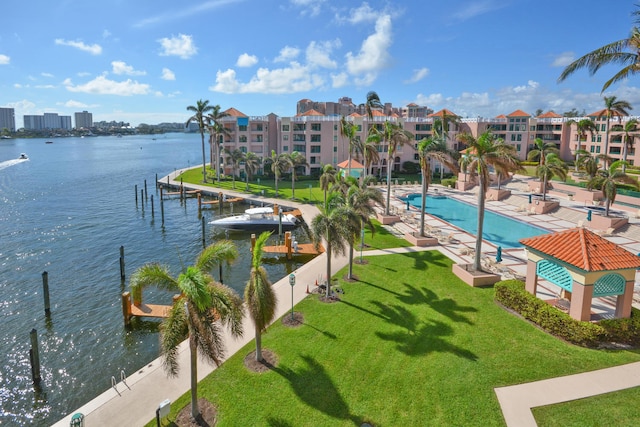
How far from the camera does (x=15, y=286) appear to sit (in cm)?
3114

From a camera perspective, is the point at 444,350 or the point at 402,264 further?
the point at 402,264

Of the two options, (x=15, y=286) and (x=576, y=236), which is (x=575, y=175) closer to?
(x=576, y=236)

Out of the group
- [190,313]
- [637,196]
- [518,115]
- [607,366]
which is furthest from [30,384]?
[518,115]

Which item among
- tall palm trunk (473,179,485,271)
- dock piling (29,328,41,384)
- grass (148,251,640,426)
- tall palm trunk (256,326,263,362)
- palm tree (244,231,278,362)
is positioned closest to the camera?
grass (148,251,640,426)

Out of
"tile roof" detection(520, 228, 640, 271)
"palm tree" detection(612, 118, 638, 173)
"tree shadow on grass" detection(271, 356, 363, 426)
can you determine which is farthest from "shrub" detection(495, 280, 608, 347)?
"palm tree" detection(612, 118, 638, 173)

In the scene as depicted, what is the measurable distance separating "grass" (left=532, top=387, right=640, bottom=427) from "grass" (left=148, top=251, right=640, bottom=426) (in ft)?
0.65

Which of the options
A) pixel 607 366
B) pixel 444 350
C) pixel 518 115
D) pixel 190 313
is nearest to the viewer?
pixel 190 313

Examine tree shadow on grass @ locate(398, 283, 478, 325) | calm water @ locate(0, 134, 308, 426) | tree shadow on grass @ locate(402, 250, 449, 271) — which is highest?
tree shadow on grass @ locate(402, 250, 449, 271)

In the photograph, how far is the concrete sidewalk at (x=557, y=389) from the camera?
14.5 metres

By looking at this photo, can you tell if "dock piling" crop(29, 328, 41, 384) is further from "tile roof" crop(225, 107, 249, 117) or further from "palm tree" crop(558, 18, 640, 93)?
"tile roof" crop(225, 107, 249, 117)

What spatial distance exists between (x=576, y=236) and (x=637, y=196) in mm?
34510

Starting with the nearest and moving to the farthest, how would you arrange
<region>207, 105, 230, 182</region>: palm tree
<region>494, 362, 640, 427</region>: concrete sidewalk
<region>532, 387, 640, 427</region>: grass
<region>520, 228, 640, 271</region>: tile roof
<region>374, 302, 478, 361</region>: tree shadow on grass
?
1. <region>532, 387, 640, 427</region>: grass
2. <region>494, 362, 640, 427</region>: concrete sidewalk
3. <region>374, 302, 478, 361</region>: tree shadow on grass
4. <region>520, 228, 640, 271</region>: tile roof
5. <region>207, 105, 230, 182</region>: palm tree

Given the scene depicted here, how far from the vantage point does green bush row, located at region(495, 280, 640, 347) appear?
1841cm

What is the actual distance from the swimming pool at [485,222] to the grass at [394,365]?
17.3m
